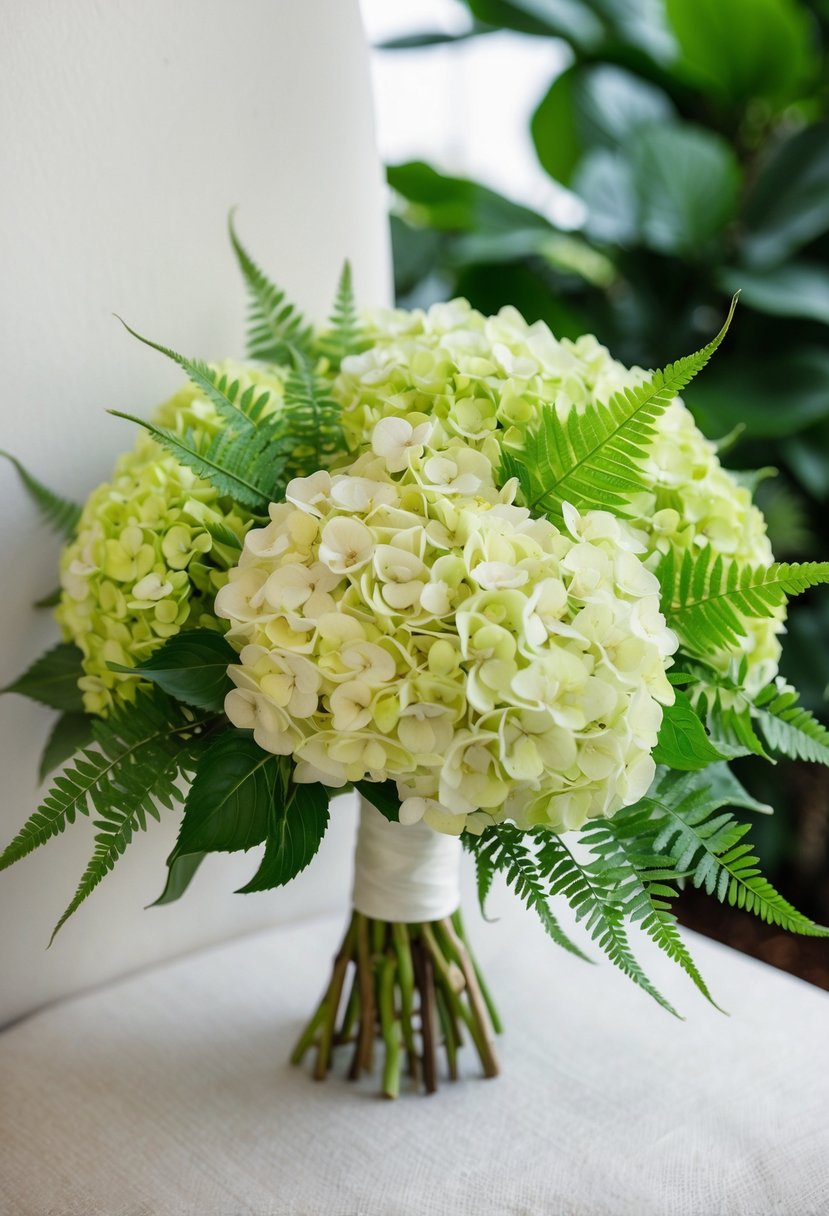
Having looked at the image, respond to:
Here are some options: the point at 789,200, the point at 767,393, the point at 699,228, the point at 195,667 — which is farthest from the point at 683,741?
the point at 789,200

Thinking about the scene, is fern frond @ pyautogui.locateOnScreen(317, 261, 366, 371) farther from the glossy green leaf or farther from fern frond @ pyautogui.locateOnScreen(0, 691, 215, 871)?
the glossy green leaf

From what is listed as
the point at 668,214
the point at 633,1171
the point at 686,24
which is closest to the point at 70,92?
the point at 633,1171

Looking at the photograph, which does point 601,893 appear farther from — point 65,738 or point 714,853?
point 65,738

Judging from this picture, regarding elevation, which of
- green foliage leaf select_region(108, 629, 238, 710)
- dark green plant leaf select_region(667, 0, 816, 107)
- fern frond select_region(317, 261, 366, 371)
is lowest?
green foliage leaf select_region(108, 629, 238, 710)

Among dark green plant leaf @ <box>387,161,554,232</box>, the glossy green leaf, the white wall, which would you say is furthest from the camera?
dark green plant leaf @ <box>387,161,554,232</box>

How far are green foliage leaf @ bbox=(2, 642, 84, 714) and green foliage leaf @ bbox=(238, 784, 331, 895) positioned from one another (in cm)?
21

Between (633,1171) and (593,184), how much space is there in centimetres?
122

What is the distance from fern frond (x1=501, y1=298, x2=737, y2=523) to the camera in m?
0.54

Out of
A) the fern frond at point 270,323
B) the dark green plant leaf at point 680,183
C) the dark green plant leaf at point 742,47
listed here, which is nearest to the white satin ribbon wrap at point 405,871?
the fern frond at point 270,323

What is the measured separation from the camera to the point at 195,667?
0.57 meters

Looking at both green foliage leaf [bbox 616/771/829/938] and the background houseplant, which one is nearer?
green foliage leaf [bbox 616/771/829/938]

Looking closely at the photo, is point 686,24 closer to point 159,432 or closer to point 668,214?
point 668,214

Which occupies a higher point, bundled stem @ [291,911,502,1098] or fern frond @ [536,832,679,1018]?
fern frond @ [536,832,679,1018]

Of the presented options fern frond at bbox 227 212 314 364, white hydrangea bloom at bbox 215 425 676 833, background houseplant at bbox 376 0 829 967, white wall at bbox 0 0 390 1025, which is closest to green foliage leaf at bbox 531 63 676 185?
background houseplant at bbox 376 0 829 967
